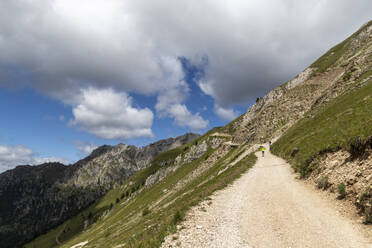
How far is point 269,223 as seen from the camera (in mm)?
11906

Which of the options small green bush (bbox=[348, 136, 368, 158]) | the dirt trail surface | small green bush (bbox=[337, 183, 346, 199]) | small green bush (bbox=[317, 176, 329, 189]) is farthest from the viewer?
small green bush (bbox=[317, 176, 329, 189])

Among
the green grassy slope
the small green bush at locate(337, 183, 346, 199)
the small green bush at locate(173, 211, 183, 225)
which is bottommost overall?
the small green bush at locate(337, 183, 346, 199)

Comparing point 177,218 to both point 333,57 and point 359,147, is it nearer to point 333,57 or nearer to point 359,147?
point 359,147

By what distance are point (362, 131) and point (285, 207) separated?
12747 mm

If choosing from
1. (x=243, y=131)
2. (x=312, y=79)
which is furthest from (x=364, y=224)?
(x=312, y=79)

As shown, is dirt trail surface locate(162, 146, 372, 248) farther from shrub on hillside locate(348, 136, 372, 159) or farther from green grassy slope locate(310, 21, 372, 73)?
green grassy slope locate(310, 21, 372, 73)

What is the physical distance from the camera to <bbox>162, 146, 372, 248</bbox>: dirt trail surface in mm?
9812

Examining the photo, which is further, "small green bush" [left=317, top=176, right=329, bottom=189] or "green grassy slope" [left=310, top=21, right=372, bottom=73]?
"green grassy slope" [left=310, top=21, right=372, bottom=73]

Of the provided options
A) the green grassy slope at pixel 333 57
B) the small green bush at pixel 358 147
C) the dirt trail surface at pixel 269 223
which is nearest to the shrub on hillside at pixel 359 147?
the small green bush at pixel 358 147

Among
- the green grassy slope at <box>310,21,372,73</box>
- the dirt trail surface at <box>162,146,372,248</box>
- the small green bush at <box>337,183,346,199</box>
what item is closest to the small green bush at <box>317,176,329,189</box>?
the dirt trail surface at <box>162,146,372,248</box>

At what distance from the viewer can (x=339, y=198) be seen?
14.3 m

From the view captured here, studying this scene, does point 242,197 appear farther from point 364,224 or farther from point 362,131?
point 362,131

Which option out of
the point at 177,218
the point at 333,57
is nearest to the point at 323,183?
the point at 177,218

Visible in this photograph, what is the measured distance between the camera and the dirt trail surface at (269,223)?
386 inches
